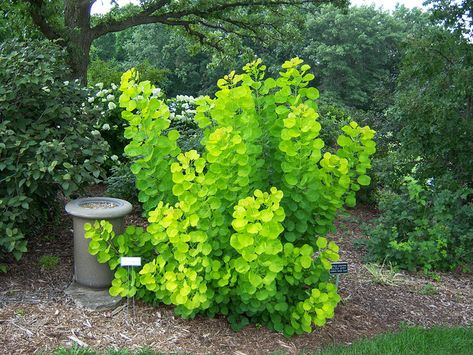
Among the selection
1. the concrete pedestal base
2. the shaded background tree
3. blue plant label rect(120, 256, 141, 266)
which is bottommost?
the concrete pedestal base

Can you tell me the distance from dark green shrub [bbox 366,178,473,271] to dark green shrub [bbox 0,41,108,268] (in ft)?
9.99

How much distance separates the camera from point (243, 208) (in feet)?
10.6

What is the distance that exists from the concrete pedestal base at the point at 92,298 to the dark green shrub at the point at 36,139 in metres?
0.48

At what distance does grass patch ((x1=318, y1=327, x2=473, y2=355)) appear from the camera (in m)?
3.72

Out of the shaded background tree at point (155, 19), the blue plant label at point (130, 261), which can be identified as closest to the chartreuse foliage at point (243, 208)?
the blue plant label at point (130, 261)

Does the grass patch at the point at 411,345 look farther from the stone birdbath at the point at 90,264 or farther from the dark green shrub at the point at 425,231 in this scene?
the dark green shrub at the point at 425,231

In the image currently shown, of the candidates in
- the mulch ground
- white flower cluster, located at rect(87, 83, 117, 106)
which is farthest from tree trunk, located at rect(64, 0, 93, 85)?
the mulch ground

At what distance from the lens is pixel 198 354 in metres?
3.55

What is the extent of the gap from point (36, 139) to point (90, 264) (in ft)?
3.56

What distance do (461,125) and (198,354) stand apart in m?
4.22

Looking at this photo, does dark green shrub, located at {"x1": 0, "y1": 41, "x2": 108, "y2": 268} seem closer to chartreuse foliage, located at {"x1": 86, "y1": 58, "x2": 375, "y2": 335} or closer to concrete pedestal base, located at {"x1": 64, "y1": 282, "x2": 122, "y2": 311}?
concrete pedestal base, located at {"x1": 64, "y1": 282, "x2": 122, "y2": 311}

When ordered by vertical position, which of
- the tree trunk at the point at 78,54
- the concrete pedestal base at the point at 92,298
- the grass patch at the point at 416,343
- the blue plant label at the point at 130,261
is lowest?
the grass patch at the point at 416,343

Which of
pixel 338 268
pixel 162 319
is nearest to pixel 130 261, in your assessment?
pixel 162 319

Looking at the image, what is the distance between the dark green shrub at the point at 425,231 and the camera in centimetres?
573
